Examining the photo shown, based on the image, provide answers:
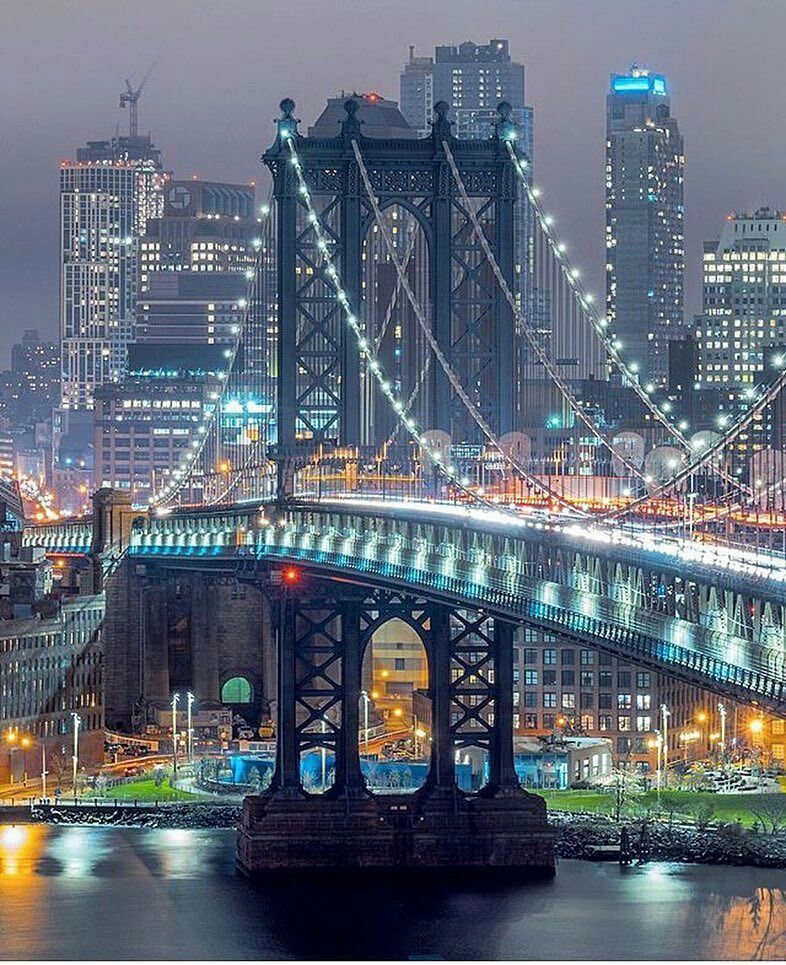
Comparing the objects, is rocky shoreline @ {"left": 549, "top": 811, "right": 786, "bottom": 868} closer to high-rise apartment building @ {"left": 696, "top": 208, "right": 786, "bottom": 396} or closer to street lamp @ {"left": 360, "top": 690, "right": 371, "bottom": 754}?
street lamp @ {"left": 360, "top": 690, "right": 371, "bottom": 754}

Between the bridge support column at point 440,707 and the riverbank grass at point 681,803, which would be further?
the riverbank grass at point 681,803

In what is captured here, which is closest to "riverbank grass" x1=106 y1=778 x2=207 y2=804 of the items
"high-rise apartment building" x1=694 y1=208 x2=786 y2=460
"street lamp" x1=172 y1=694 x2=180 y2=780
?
"street lamp" x1=172 y1=694 x2=180 y2=780

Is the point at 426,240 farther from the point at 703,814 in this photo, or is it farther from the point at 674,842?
the point at 674,842

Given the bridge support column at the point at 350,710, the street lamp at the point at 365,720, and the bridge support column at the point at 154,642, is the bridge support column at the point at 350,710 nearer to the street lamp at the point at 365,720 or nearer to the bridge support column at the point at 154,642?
the street lamp at the point at 365,720

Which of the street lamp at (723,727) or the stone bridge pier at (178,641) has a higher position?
the stone bridge pier at (178,641)

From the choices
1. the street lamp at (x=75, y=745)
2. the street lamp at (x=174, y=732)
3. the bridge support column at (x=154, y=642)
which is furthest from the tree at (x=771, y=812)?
the bridge support column at (x=154, y=642)

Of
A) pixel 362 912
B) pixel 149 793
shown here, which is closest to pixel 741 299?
pixel 149 793

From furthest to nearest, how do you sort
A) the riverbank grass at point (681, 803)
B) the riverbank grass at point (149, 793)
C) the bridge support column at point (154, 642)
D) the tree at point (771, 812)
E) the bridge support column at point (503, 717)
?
1. the bridge support column at point (154, 642)
2. the riverbank grass at point (149, 793)
3. the riverbank grass at point (681, 803)
4. the tree at point (771, 812)
5. the bridge support column at point (503, 717)

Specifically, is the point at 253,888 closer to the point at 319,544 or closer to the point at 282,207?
the point at 319,544

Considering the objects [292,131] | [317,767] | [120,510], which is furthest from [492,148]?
[120,510]
